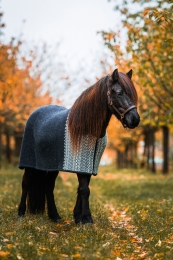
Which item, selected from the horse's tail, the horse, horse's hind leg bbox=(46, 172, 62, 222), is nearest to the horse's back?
the horse

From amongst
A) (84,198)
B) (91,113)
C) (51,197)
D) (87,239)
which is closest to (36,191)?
(51,197)

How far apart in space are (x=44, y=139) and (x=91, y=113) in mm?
1107

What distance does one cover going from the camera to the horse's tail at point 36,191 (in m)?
7.63

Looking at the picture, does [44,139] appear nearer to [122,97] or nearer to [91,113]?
[91,113]

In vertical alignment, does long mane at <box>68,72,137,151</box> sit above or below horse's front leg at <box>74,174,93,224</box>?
above

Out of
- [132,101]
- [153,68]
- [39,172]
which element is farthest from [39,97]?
[132,101]

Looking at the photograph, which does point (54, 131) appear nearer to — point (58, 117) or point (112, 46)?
point (58, 117)

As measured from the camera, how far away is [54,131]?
6.91 metres

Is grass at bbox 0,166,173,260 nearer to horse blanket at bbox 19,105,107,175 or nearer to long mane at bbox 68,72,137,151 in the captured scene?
horse blanket at bbox 19,105,107,175

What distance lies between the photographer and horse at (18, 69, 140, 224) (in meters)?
6.20

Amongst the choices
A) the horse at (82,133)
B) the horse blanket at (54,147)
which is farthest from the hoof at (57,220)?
the horse blanket at (54,147)

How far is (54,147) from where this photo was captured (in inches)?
272

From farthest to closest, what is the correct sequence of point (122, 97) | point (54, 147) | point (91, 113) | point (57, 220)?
1. point (57, 220)
2. point (54, 147)
3. point (91, 113)
4. point (122, 97)

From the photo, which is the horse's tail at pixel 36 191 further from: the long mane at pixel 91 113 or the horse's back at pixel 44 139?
the long mane at pixel 91 113
